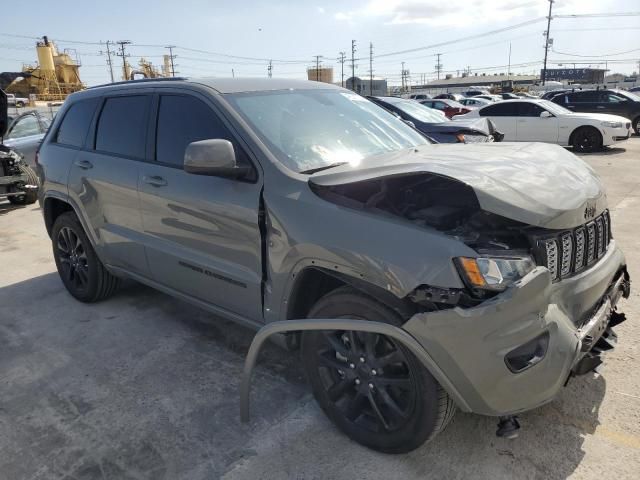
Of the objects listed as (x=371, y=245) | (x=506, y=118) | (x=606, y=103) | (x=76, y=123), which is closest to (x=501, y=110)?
(x=506, y=118)

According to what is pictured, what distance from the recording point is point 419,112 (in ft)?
33.4

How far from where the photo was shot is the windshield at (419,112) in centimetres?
977

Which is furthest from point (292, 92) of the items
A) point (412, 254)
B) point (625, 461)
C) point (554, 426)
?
point (625, 461)

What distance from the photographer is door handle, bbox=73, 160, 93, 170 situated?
4107 mm

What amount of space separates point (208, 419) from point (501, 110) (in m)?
14.3

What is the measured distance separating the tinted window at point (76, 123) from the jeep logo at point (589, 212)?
374 centimetres

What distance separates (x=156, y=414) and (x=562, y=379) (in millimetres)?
2176

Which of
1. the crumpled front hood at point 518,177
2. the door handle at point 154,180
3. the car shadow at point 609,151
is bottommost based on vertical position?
the car shadow at point 609,151

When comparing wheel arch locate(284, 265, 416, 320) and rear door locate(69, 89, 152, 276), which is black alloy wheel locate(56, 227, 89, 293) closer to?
rear door locate(69, 89, 152, 276)

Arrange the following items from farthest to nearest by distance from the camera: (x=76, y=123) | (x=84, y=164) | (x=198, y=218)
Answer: (x=76, y=123), (x=84, y=164), (x=198, y=218)

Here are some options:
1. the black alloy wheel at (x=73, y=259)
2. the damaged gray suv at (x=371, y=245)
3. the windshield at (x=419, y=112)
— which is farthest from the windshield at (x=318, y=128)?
the windshield at (x=419, y=112)

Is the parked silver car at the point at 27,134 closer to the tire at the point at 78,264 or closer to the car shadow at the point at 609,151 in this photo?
the tire at the point at 78,264

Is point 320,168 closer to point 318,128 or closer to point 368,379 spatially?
point 318,128

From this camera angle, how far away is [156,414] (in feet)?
9.72
